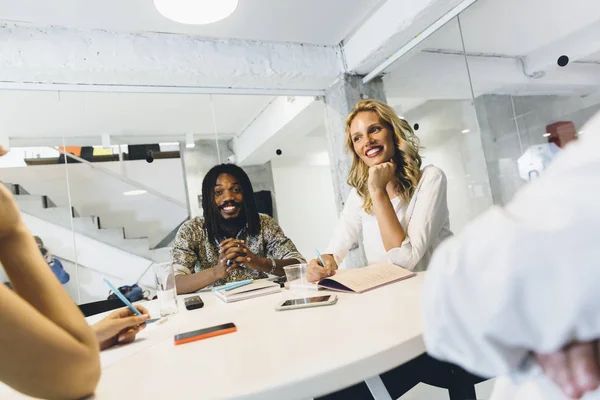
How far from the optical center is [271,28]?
281 cm

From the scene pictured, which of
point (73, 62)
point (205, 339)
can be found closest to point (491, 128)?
point (205, 339)

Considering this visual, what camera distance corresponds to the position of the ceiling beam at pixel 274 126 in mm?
3730

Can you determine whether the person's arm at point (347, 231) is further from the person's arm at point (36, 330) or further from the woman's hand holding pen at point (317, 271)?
the person's arm at point (36, 330)

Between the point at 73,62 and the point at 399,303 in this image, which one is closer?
the point at 399,303

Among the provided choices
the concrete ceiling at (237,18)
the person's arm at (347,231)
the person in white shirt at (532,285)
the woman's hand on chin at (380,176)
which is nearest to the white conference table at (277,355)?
the person in white shirt at (532,285)

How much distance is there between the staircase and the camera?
289 centimetres

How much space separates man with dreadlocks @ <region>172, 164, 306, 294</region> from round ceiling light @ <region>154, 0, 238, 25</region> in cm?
96

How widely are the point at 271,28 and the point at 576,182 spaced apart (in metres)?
2.85

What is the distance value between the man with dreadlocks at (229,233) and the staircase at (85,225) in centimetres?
121

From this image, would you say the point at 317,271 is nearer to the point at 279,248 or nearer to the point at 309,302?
the point at 309,302

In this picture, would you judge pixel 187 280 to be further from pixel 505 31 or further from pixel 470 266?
pixel 505 31

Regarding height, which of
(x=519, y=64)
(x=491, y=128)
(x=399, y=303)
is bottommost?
(x=399, y=303)

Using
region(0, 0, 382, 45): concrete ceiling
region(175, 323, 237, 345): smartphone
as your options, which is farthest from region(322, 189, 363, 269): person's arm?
region(0, 0, 382, 45): concrete ceiling

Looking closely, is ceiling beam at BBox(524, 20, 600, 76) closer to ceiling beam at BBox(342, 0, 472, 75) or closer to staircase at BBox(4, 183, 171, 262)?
ceiling beam at BBox(342, 0, 472, 75)
